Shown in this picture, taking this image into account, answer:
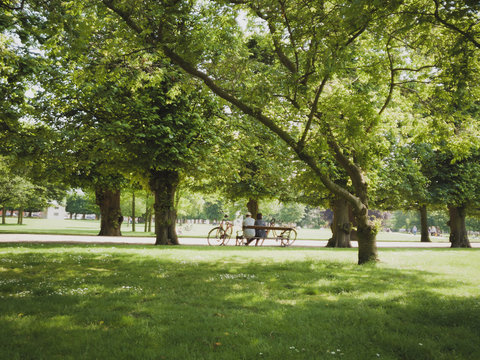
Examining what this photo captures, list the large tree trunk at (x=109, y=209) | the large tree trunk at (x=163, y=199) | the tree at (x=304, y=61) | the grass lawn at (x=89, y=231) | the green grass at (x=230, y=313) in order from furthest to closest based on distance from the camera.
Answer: the grass lawn at (x=89, y=231) < the large tree trunk at (x=109, y=209) < the large tree trunk at (x=163, y=199) < the tree at (x=304, y=61) < the green grass at (x=230, y=313)

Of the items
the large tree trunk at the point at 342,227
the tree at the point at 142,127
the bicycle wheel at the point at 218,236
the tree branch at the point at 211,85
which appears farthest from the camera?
the large tree trunk at the point at 342,227

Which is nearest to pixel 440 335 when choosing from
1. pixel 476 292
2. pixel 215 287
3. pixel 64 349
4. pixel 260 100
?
pixel 476 292

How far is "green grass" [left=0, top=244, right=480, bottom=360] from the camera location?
13.6ft

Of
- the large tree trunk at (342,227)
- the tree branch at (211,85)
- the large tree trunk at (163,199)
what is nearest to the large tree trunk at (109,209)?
the large tree trunk at (163,199)

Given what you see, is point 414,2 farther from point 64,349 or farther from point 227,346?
point 64,349

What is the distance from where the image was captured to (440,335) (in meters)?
4.80

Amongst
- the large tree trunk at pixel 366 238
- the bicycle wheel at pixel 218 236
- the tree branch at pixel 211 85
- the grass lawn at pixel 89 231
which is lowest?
the grass lawn at pixel 89 231

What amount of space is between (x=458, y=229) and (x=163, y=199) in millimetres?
23514

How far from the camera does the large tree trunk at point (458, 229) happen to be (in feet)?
88.1

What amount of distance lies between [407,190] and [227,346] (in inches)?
959

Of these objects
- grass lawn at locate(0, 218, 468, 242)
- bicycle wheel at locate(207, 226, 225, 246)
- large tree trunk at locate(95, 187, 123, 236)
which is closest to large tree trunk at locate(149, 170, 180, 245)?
bicycle wheel at locate(207, 226, 225, 246)

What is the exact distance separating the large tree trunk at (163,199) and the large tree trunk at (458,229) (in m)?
22.3

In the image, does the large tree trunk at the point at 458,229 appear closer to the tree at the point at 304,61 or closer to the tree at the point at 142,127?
the tree at the point at 304,61

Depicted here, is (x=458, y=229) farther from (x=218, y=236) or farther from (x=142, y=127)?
(x=142, y=127)
